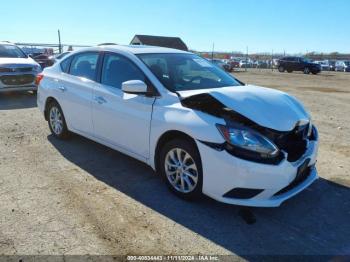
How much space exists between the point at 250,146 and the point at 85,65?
3.20 m

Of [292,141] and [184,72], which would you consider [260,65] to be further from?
[292,141]

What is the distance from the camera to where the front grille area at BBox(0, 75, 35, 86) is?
1102 cm

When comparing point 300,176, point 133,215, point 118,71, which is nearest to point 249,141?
point 300,176

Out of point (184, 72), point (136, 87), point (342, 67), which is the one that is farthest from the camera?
point (342, 67)

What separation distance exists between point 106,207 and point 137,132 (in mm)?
1023

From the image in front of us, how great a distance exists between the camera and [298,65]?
119 ft

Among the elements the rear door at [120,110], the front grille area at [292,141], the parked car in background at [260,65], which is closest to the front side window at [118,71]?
the rear door at [120,110]

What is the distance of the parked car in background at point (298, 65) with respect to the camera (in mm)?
34938

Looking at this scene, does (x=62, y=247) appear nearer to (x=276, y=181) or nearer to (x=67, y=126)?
(x=276, y=181)

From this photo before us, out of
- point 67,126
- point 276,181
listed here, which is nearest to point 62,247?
point 276,181

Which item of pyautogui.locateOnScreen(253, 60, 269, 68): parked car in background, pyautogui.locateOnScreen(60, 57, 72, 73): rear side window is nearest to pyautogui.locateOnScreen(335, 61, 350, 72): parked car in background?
pyautogui.locateOnScreen(253, 60, 269, 68): parked car in background

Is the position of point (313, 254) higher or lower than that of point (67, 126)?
lower

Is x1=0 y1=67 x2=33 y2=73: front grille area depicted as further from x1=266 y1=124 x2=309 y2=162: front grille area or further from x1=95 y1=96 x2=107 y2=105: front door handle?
x1=266 y1=124 x2=309 y2=162: front grille area

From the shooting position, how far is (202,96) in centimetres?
411
